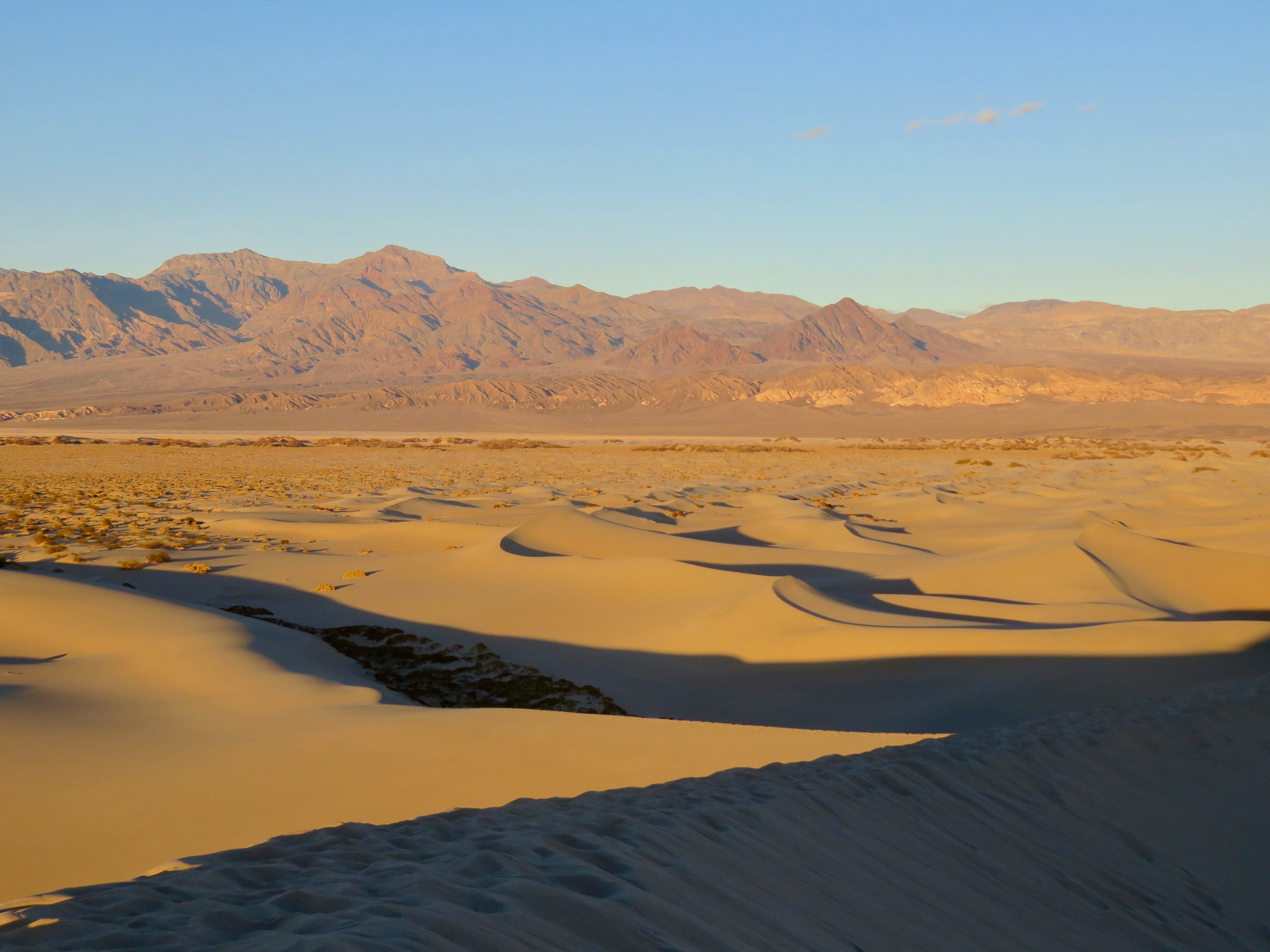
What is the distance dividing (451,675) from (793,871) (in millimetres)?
6709

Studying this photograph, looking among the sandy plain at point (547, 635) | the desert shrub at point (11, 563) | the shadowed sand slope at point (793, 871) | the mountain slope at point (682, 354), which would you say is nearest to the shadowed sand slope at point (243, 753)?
the sandy plain at point (547, 635)

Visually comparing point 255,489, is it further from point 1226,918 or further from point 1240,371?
point 1240,371

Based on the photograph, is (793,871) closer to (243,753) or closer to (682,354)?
(243,753)

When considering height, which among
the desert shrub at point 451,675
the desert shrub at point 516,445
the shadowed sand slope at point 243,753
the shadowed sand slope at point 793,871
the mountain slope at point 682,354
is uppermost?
the mountain slope at point 682,354

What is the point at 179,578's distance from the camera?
15.2 metres

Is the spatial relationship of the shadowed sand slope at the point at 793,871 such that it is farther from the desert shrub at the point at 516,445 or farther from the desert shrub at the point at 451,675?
the desert shrub at the point at 516,445

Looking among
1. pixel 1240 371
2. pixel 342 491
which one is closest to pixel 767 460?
pixel 342 491

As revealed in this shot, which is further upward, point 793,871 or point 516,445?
point 793,871

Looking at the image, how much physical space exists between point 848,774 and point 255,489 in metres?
31.8

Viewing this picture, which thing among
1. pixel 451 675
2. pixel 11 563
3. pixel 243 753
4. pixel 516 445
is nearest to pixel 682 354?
pixel 516 445

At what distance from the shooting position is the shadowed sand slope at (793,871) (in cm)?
291

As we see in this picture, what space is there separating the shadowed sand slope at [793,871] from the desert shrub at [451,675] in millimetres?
3383

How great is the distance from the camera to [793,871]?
12.5 feet

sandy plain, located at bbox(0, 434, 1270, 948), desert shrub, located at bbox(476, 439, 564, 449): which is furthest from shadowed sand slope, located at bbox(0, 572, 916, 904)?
desert shrub, located at bbox(476, 439, 564, 449)
